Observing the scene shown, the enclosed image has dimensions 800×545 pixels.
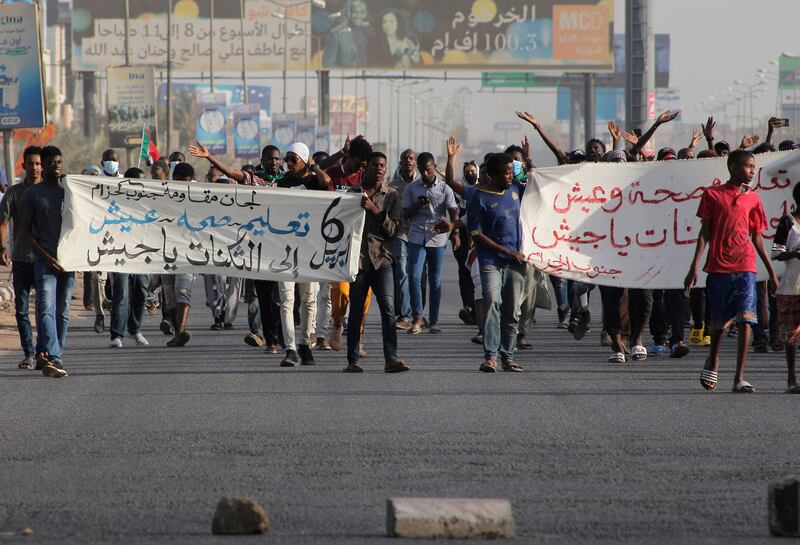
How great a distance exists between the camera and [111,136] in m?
41.1

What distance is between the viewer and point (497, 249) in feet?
40.0

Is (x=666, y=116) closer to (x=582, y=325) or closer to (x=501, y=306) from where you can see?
(x=582, y=325)

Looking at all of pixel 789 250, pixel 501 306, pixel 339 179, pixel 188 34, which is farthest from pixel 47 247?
pixel 188 34

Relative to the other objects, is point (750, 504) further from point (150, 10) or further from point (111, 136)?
point (150, 10)

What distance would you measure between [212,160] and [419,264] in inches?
144

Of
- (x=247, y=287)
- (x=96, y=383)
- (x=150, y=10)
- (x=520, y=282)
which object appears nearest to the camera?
(x=96, y=383)

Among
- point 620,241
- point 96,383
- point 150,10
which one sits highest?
point 150,10

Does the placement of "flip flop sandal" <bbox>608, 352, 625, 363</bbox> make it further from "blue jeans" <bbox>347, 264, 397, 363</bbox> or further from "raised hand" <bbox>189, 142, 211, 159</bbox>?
"raised hand" <bbox>189, 142, 211, 159</bbox>

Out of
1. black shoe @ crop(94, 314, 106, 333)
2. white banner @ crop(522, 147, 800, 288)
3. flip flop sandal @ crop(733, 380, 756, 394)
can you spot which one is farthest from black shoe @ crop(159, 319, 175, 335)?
flip flop sandal @ crop(733, 380, 756, 394)

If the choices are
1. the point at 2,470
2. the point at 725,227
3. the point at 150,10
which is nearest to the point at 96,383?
the point at 2,470

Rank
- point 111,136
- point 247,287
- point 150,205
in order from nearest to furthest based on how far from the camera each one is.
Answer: point 150,205 → point 247,287 → point 111,136

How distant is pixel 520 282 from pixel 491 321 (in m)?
0.51

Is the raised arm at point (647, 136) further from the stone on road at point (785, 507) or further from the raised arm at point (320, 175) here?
the stone on road at point (785, 507)

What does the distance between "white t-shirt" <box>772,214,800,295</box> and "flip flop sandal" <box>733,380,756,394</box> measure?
0.76 metres
